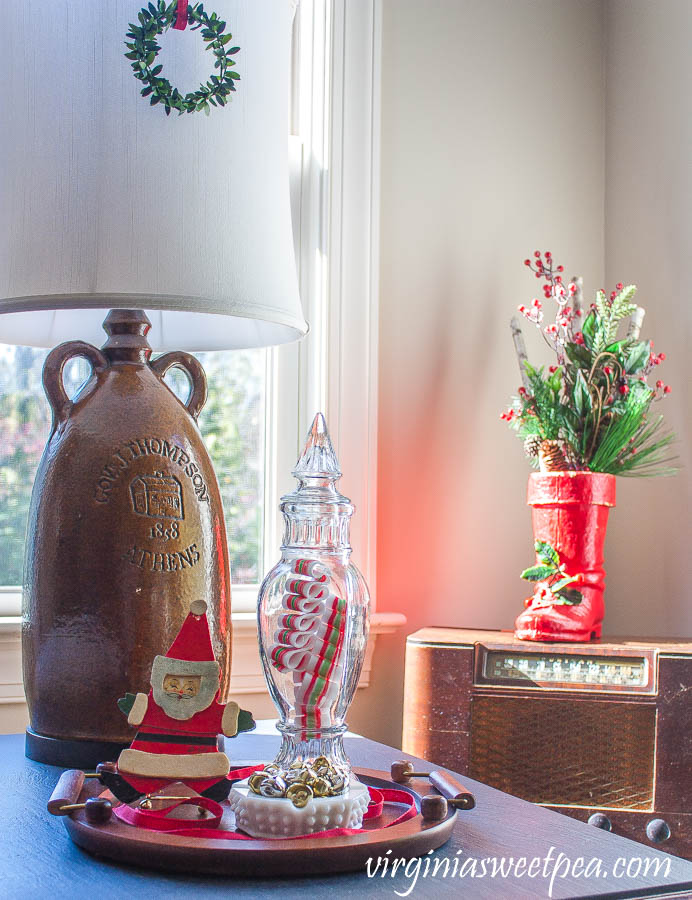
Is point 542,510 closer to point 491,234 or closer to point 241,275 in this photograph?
point 491,234

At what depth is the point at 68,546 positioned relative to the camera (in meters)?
0.94

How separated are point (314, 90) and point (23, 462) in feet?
2.67

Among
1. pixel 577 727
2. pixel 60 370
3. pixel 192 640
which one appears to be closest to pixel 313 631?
pixel 192 640

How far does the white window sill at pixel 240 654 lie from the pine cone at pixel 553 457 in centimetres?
38

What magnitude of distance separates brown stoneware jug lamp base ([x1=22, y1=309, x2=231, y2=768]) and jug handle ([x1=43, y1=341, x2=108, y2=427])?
0.01 m

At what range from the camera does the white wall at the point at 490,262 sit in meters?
1.79


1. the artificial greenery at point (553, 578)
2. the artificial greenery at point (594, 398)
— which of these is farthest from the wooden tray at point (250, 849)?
the artificial greenery at point (594, 398)

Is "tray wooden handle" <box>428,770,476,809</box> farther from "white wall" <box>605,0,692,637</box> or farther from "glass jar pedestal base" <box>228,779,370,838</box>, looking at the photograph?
"white wall" <box>605,0,692,637</box>

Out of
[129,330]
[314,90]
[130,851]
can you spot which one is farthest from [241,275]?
[314,90]

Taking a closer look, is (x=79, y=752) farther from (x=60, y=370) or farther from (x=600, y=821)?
(x=600, y=821)

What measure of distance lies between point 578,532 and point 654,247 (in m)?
0.64

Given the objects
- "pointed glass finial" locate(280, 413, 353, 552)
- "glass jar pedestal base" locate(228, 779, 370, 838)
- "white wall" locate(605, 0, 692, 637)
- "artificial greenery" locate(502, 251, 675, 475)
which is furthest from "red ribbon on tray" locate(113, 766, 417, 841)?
"white wall" locate(605, 0, 692, 637)

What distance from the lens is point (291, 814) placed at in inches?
26.1

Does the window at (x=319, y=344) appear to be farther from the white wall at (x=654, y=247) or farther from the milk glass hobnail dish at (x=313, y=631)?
the milk glass hobnail dish at (x=313, y=631)
